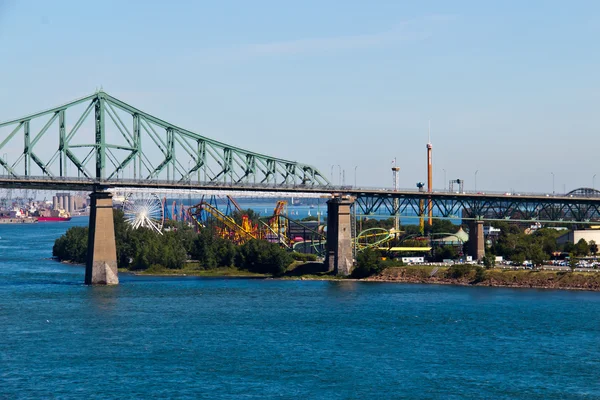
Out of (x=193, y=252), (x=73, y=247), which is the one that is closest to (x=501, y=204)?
(x=193, y=252)

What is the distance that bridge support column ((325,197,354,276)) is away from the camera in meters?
114

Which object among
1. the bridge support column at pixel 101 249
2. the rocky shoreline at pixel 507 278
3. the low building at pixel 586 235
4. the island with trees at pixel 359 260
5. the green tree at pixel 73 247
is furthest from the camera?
the green tree at pixel 73 247

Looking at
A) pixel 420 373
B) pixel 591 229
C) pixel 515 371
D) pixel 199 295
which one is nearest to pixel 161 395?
pixel 420 373

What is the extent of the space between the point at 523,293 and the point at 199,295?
31619 millimetres

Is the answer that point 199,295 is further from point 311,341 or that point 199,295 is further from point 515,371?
point 515,371

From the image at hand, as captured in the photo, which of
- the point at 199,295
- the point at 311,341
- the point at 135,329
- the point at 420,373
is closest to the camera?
the point at 420,373

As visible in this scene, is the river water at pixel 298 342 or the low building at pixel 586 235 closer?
the river water at pixel 298 342

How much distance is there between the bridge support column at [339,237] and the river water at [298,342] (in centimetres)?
1169

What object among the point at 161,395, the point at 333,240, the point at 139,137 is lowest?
the point at 161,395

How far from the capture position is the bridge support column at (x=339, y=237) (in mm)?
114438

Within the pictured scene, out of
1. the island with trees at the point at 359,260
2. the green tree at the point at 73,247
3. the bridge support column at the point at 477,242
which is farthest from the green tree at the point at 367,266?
the green tree at the point at 73,247

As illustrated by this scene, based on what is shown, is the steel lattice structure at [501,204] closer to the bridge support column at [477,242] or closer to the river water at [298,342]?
the bridge support column at [477,242]

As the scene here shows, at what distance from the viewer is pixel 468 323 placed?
76.7m

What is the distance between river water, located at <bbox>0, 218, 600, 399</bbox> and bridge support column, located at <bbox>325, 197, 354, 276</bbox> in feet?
38.3
